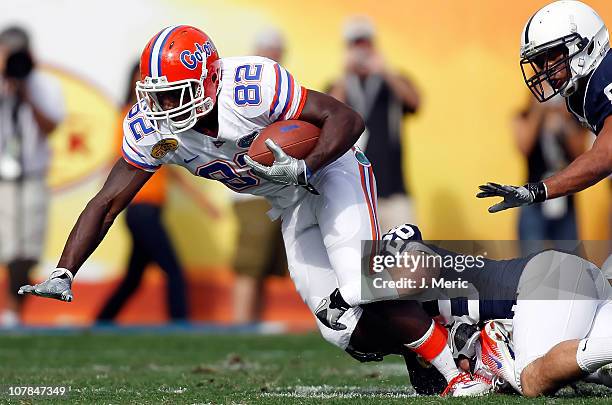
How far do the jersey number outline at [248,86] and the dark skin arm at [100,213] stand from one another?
523mm

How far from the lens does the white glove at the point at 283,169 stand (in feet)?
14.4

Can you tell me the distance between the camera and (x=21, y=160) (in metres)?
9.14

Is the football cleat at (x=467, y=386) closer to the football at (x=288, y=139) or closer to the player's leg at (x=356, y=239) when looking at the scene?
the player's leg at (x=356, y=239)

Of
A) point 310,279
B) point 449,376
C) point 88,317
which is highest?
point 310,279

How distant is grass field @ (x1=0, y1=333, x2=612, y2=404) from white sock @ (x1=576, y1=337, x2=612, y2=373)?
0.15 meters

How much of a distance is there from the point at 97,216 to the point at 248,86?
0.81 meters

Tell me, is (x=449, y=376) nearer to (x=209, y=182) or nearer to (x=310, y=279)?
(x=310, y=279)

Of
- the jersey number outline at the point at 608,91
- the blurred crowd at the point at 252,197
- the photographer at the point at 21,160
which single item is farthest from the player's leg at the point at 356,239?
the photographer at the point at 21,160

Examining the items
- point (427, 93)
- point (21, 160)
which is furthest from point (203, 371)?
point (427, 93)

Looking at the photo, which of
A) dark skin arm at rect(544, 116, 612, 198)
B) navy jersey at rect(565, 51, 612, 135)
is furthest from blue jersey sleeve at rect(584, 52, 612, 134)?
dark skin arm at rect(544, 116, 612, 198)

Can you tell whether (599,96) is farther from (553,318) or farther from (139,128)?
(139,128)

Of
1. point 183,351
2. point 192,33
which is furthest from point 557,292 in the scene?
point 183,351

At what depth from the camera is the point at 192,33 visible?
4.76 meters

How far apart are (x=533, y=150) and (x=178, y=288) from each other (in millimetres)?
2888
